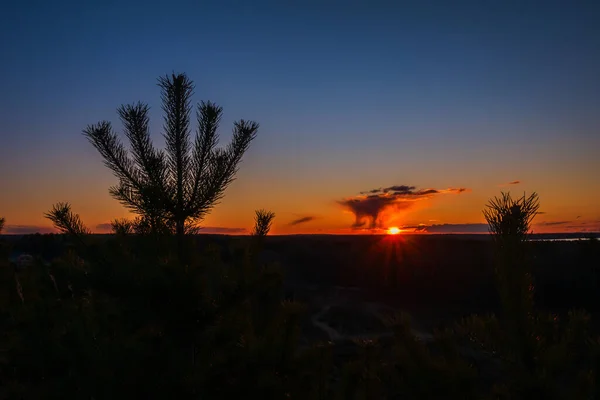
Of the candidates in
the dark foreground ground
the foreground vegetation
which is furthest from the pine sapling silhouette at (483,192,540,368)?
the dark foreground ground

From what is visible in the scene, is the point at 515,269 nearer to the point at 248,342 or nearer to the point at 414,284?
the point at 248,342

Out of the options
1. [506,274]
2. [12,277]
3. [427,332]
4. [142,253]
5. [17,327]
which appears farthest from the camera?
[427,332]

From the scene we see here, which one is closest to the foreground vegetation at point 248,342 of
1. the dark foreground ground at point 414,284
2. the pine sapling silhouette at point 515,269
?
the pine sapling silhouette at point 515,269

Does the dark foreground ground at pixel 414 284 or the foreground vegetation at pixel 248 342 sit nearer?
the foreground vegetation at pixel 248 342

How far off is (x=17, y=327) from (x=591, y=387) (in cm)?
651

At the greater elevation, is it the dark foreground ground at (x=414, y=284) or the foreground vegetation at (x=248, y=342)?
the foreground vegetation at (x=248, y=342)

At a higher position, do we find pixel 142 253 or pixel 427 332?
pixel 142 253

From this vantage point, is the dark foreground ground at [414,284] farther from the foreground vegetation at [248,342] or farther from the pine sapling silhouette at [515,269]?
the pine sapling silhouette at [515,269]

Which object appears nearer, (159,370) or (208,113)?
(159,370)

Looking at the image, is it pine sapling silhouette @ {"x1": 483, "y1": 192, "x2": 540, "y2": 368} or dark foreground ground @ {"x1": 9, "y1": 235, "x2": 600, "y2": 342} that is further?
dark foreground ground @ {"x1": 9, "y1": 235, "x2": 600, "y2": 342}

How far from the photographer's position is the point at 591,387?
2.66 m

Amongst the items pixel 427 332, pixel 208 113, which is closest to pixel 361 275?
pixel 427 332

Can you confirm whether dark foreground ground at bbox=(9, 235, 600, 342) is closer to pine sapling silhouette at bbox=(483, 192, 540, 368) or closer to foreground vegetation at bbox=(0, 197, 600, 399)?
foreground vegetation at bbox=(0, 197, 600, 399)

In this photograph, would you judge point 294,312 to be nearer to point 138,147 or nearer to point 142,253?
point 142,253
